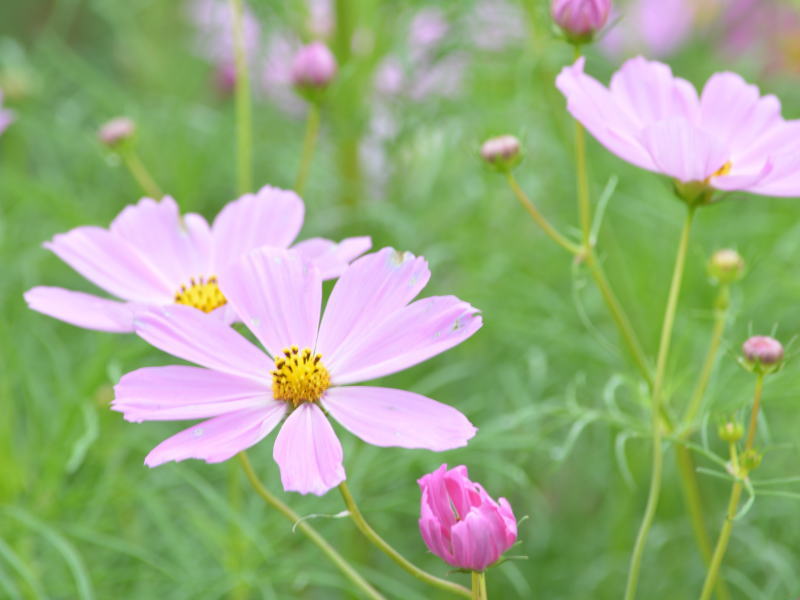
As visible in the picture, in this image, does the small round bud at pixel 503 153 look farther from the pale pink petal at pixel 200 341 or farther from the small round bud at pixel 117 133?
the small round bud at pixel 117 133

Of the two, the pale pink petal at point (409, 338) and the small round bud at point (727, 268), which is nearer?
the pale pink petal at point (409, 338)

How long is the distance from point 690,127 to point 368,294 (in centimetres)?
17

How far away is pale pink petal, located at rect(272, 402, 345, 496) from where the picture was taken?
0.39 metres

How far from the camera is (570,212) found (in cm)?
110

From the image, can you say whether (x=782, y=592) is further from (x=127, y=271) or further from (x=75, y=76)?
(x=75, y=76)

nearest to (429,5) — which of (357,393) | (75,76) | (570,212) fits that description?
(570,212)

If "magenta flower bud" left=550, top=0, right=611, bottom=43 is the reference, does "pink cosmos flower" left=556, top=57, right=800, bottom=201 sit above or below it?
below

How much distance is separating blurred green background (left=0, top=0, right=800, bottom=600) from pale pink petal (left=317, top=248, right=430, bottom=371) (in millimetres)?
210

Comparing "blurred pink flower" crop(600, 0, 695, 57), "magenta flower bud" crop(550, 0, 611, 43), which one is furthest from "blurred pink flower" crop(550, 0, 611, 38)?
"blurred pink flower" crop(600, 0, 695, 57)

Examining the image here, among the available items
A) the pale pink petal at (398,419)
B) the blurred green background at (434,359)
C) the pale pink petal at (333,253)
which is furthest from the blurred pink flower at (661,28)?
the pale pink petal at (398,419)

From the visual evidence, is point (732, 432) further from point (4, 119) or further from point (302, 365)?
point (4, 119)

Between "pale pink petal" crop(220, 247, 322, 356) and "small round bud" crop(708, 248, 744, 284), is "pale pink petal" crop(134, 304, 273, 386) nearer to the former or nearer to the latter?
"pale pink petal" crop(220, 247, 322, 356)

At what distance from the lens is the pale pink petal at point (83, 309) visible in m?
0.49

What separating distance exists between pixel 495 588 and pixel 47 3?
6.32 ft
